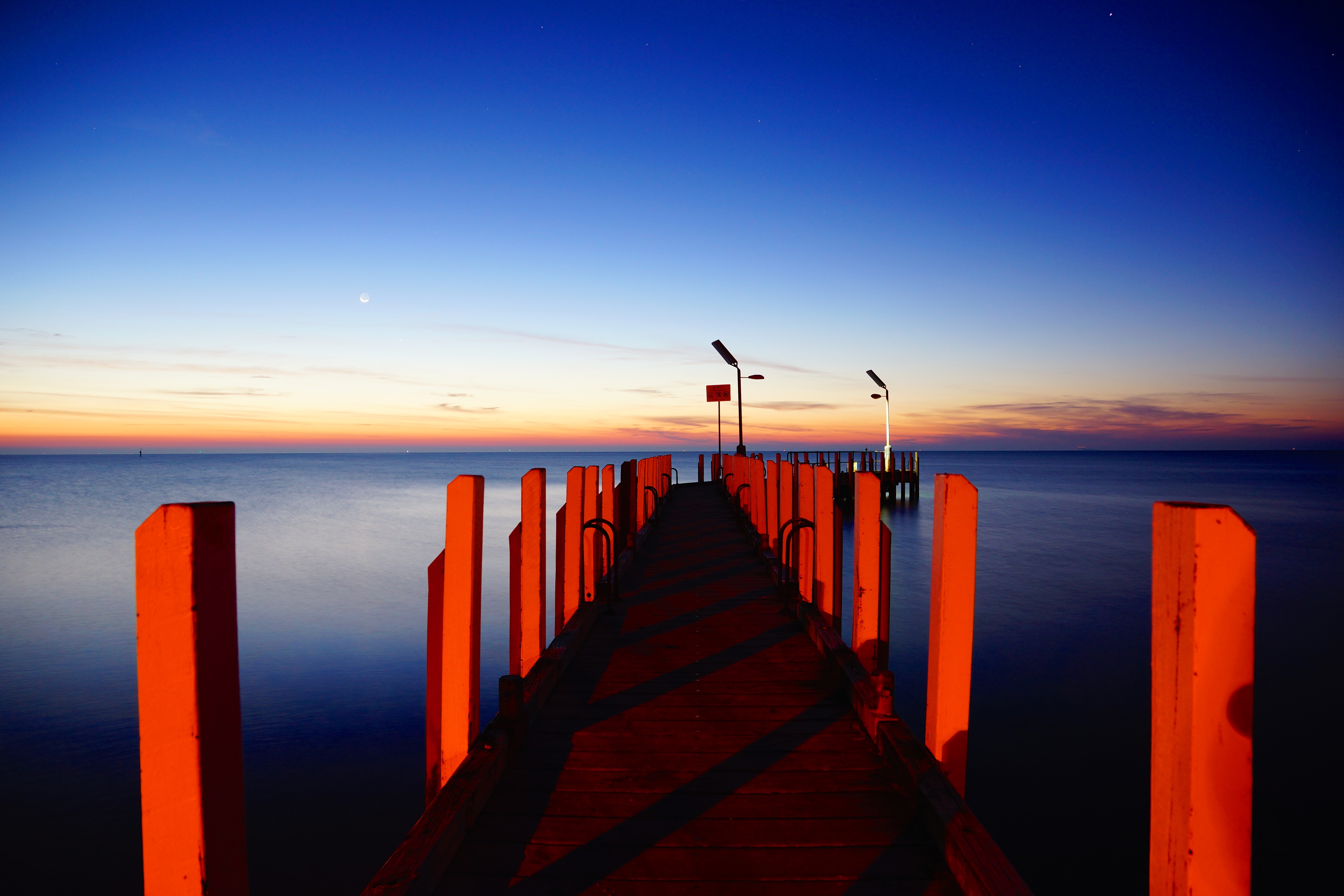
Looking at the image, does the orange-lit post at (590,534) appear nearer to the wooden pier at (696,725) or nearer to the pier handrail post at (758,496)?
the wooden pier at (696,725)

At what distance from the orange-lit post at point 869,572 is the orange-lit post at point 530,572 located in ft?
5.83

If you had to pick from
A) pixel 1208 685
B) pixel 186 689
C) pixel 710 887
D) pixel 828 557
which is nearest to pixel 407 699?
pixel 828 557

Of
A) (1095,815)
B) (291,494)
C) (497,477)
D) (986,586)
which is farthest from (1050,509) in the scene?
(497,477)

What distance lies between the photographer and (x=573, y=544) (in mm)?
4867

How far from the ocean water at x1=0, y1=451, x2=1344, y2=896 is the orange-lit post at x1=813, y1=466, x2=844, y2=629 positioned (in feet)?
10.1

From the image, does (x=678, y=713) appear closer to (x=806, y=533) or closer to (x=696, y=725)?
(x=696, y=725)

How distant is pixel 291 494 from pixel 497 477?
3137 centimetres

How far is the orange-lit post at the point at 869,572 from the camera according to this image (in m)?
3.80

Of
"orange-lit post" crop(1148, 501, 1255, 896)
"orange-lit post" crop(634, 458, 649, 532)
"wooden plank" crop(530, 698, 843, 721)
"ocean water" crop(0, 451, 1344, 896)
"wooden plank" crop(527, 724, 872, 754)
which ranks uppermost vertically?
"orange-lit post" crop(1148, 501, 1255, 896)

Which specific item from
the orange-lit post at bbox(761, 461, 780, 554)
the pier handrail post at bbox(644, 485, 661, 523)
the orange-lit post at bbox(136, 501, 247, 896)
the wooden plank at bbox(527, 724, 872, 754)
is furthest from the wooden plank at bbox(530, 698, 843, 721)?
the pier handrail post at bbox(644, 485, 661, 523)

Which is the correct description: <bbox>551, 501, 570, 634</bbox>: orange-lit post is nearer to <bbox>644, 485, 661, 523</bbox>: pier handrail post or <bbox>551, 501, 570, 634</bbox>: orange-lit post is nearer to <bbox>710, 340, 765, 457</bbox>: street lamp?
<bbox>644, 485, 661, 523</bbox>: pier handrail post

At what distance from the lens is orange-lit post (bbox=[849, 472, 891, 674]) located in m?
3.80

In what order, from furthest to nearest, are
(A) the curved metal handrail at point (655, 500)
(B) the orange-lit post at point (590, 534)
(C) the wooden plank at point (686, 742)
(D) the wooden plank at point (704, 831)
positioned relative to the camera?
(A) the curved metal handrail at point (655, 500)
(B) the orange-lit post at point (590, 534)
(C) the wooden plank at point (686, 742)
(D) the wooden plank at point (704, 831)

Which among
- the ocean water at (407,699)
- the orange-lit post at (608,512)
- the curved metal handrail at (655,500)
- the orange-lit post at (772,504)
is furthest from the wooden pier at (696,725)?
the curved metal handrail at (655,500)
